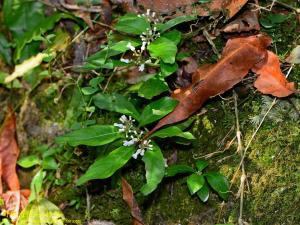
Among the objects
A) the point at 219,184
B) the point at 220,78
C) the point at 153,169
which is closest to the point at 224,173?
the point at 219,184

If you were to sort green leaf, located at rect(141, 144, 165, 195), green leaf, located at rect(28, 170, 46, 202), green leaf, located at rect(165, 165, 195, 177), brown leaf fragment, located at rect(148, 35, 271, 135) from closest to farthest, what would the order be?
1. green leaf, located at rect(141, 144, 165, 195)
2. green leaf, located at rect(165, 165, 195, 177)
3. brown leaf fragment, located at rect(148, 35, 271, 135)
4. green leaf, located at rect(28, 170, 46, 202)

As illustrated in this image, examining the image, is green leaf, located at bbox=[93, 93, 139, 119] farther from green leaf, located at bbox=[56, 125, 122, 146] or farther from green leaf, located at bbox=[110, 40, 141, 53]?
green leaf, located at bbox=[110, 40, 141, 53]

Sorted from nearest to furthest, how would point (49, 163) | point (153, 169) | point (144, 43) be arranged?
point (153, 169) → point (144, 43) → point (49, 163)

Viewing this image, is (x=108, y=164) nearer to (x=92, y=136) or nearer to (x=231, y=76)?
(x=92, y=136)

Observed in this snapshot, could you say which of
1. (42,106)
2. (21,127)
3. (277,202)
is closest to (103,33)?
(42,106)

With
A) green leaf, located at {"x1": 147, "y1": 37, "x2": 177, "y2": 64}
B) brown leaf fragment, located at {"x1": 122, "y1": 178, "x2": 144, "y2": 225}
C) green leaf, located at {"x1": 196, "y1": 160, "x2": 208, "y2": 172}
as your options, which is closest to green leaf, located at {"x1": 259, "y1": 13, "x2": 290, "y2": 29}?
green leaf, located at {"x1": 147, "y1": 37, "x2": 177, "y2": 64}

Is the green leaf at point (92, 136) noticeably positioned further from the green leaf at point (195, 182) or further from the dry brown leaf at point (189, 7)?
the dry brown leaf at point (189, 7)

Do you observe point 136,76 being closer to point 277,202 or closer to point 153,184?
point 153,184
